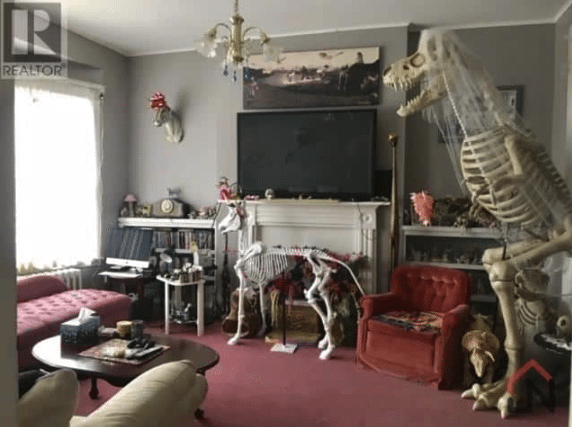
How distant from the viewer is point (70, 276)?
16.4 feet

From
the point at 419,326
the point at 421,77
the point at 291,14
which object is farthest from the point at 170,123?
the point at 419,326

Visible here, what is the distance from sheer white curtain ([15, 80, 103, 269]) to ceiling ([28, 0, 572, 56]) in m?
0.73

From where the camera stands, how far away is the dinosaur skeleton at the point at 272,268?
13.8 feet

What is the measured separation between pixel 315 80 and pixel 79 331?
3.01 meters

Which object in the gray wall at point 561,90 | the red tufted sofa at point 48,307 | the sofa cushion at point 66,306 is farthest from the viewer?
the gray wall at point 561,90

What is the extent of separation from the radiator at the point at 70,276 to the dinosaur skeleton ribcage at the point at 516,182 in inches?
151

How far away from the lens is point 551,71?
4.46 meters

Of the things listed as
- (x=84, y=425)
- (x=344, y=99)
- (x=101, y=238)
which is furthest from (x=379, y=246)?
(x=84, y=425)

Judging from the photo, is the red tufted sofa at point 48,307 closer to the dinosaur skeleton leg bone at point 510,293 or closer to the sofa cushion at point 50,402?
the sofa cushion at point 50,402

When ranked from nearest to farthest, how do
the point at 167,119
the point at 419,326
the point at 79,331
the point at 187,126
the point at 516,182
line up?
1. the point at 516,182
2. the point at 79,331
3. the point at 419,326
4. the point at 167,119
5. the point at 187,126

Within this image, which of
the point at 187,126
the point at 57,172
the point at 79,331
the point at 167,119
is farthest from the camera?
the point at 187,126

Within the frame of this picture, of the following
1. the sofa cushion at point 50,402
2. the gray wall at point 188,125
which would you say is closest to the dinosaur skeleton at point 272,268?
the gray wall at point 188,125

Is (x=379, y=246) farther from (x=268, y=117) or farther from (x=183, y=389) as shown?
(x=183, y=389)

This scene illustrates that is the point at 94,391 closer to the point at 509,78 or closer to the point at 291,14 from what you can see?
the point at 291,14
